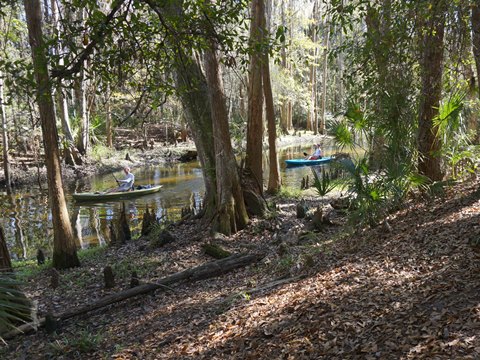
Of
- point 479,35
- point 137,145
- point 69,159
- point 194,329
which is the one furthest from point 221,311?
point 137,145

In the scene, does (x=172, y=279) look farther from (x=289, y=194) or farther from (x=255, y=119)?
(x=289, y=194)

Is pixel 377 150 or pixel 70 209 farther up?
pixel 377 150

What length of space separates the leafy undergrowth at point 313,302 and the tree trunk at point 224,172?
4.14ft

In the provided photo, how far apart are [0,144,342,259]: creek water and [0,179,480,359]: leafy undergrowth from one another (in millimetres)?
5601

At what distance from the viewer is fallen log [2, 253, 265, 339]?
648 centimetres

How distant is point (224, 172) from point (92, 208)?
→ 992 cm

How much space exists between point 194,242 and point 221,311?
4199 mm

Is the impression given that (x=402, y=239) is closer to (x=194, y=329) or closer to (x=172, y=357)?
(x=194, y=329)

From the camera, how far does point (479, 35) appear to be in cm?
618

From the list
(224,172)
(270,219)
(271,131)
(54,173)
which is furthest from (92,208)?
(270,219)

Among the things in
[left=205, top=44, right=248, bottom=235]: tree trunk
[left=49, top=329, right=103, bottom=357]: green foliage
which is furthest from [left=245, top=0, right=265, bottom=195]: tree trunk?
[left=49, top=329, right=103, bottom=357]: green foliage

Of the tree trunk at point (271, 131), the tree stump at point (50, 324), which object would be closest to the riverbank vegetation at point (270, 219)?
the tree stump at point (50, 324)

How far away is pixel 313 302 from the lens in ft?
17.4

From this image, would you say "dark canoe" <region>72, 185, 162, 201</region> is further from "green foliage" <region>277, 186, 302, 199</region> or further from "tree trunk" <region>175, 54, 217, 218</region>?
"tree trunk" <region>175, 54, 217, 218</region>
